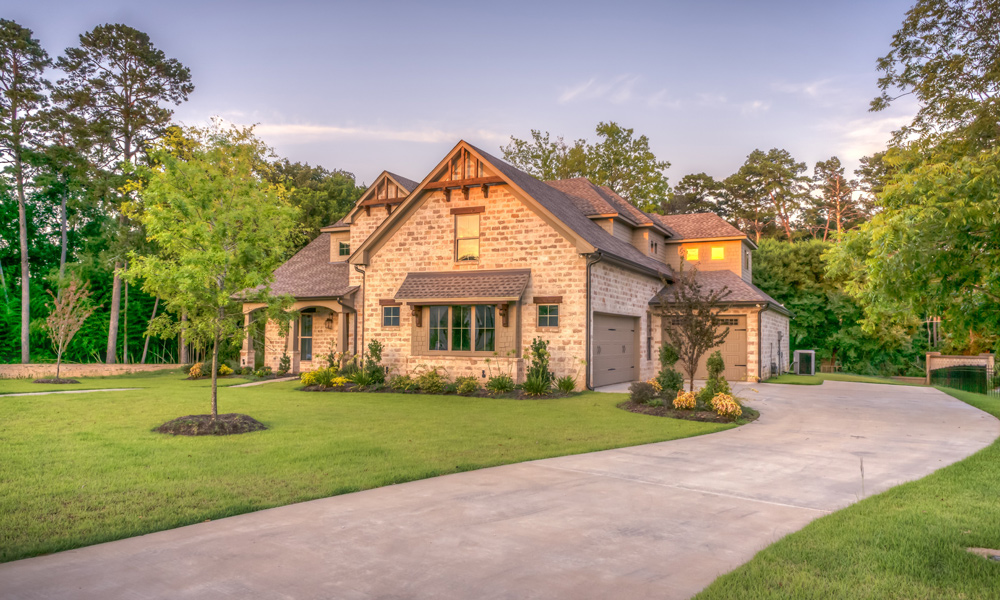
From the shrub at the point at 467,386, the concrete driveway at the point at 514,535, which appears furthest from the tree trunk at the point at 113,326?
the concrete driveway at the point at 514,535

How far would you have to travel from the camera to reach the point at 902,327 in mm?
29953

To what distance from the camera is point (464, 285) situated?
60.2 feet

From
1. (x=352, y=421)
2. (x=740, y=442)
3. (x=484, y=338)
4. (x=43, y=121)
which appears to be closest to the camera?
(x=740, y=442)

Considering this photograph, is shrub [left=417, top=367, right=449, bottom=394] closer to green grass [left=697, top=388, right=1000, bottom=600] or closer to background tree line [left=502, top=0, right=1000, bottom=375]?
background tree line [left=502, top=0, right=1000, bottom=375]

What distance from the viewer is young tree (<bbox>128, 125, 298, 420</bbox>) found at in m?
10.3

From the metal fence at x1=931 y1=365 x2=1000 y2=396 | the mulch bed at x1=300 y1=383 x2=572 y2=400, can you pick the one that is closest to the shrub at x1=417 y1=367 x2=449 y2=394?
the mulch bed at x1=300 y1=383 x2=572 y2=400

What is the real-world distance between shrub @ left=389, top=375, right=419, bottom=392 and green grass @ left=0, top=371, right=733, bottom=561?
5.90 ft

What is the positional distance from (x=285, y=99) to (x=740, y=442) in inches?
807

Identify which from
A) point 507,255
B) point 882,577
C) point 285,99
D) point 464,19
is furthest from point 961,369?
point 285,99

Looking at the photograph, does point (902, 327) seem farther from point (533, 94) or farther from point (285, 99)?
point (285, 99)

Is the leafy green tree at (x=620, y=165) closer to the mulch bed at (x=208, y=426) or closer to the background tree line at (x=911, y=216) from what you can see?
the background tree line at (x=911, y=216)

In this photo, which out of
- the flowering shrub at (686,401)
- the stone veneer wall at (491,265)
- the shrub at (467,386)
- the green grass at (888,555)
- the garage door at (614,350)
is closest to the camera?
the green grass at (888,555)

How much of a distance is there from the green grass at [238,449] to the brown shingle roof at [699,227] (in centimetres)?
1225

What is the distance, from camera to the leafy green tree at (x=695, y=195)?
5181 cm
